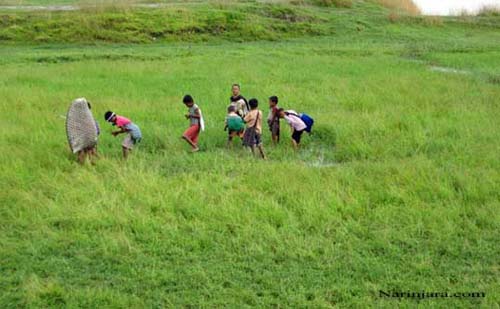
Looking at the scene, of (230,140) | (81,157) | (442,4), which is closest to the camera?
(81,157)

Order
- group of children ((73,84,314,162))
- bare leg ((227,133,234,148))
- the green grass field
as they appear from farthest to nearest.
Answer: bare leg ((227,133,234,148)), group of children ((73,84,314,162)), the green grass field

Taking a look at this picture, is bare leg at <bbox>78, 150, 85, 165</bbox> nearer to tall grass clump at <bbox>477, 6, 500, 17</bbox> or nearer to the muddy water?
tall grass clump at <bbox>477, 6, 500, 17</bbox>

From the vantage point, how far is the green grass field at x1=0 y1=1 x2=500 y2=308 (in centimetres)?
461

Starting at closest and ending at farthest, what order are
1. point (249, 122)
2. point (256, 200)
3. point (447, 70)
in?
point (256, 200) < point (249, 122) < point (447, 70)

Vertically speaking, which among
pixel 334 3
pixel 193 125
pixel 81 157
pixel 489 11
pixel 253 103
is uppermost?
pixel 334 3

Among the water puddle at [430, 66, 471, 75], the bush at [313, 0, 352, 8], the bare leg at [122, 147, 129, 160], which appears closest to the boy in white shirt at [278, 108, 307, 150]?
the bare leg at [122, 147, 129, 160]

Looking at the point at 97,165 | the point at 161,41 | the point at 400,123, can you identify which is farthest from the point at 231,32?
the point at 97,165

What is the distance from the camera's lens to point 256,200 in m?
6.07

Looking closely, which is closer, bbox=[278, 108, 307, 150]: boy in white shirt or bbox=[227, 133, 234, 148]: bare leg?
bbox=[278, 108, 307, 150]: boy in white shirt

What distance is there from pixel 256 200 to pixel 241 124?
7.44 feet

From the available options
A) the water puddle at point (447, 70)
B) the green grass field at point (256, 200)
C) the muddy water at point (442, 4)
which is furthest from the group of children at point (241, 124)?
the muddy water at point (442, 4)

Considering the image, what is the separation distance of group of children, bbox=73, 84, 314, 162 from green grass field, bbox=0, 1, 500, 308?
0.77 feet

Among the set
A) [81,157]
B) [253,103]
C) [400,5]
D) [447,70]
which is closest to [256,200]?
[253,103]

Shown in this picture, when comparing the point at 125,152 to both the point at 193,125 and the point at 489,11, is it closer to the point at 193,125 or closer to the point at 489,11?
the point at 193,125
